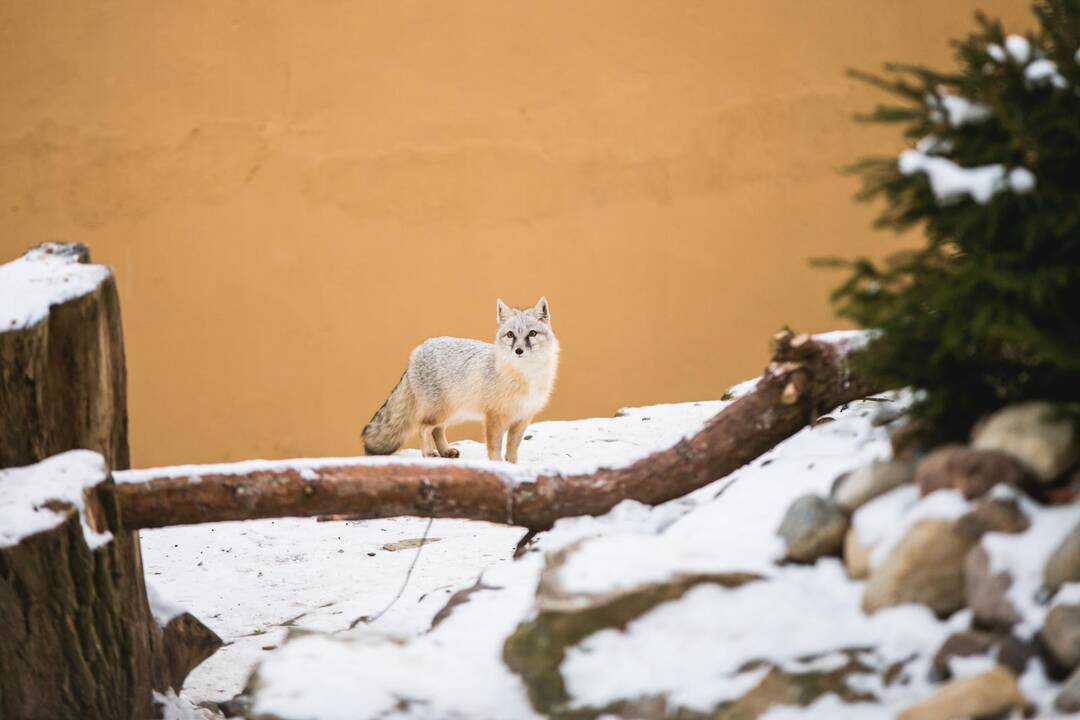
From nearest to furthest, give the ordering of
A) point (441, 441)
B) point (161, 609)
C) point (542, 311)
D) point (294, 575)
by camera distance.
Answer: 1. point (161, 609)
2. point (294, 575)
3. point (542, 311)
4. point (441, 441)

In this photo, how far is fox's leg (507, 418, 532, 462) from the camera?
6250 mm

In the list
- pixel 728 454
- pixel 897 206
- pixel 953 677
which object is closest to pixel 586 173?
pixel 728 454

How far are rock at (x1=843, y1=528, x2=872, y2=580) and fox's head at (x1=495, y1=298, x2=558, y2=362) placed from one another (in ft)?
13.5

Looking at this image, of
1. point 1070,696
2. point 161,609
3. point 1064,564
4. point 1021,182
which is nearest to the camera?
point 1070,696

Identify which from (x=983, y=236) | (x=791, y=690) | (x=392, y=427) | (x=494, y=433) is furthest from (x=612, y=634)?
(x=392, y=427)

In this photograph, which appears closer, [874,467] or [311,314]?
[874,467]

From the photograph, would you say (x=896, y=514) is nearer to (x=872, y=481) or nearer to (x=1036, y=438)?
(x=872, y=481)

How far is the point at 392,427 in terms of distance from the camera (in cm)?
665

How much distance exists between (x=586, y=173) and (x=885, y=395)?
5.30 meters

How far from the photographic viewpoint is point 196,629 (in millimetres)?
3420

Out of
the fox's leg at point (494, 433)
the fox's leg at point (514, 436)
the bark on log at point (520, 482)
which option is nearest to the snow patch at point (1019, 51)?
the bark on log at point (520, 482)

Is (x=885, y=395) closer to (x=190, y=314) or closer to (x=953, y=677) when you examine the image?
(x=953, y=677)

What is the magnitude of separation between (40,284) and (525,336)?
3750 millimetres

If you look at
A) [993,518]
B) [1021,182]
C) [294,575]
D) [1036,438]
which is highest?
[1021,182]
